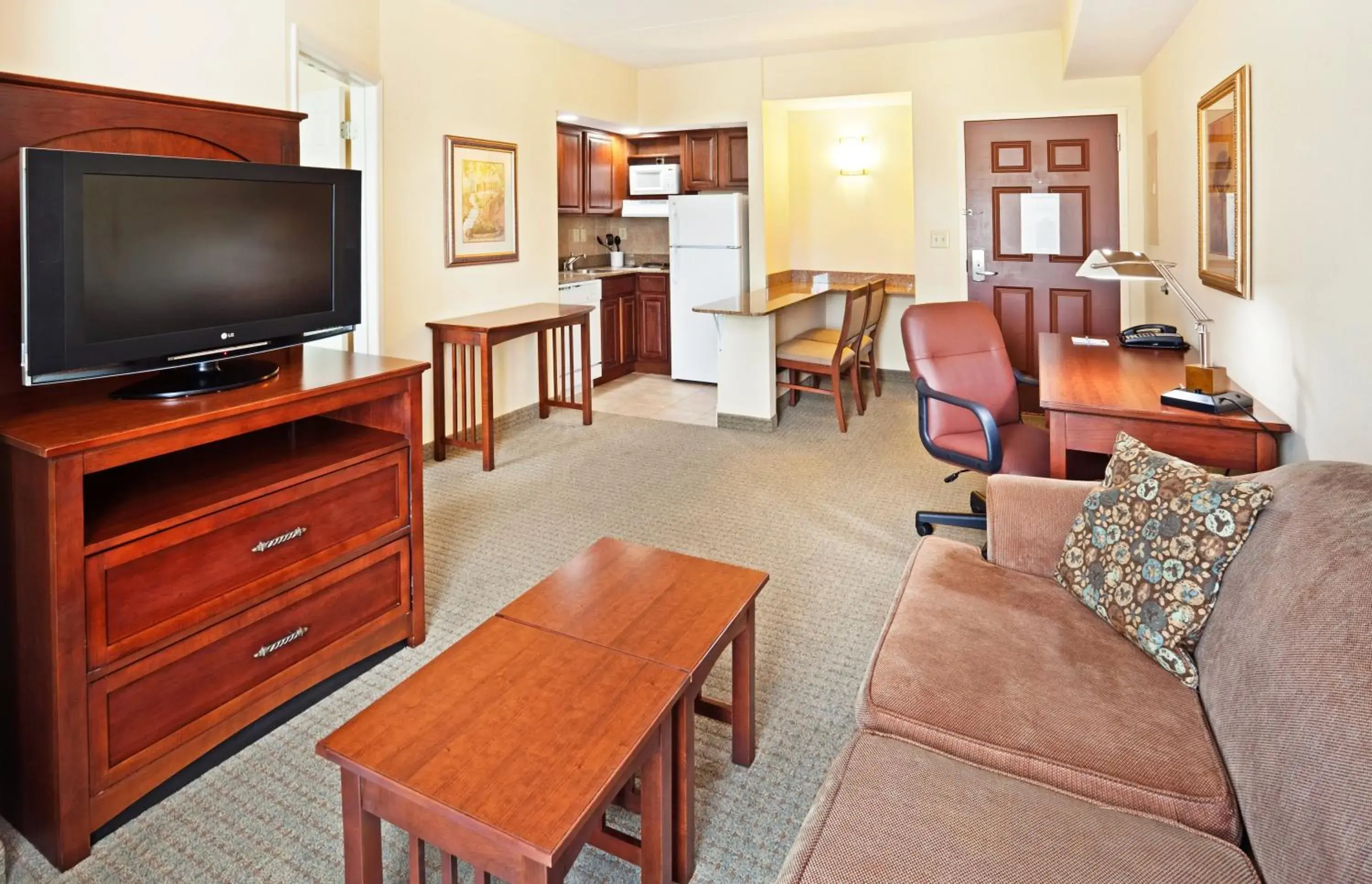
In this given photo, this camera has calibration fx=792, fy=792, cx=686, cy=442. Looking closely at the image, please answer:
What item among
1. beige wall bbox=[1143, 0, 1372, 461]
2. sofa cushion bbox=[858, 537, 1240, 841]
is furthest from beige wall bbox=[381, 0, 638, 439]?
beige wall bbox=[1143, 0, 1372, 461]

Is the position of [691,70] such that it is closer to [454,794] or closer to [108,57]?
[108,57]

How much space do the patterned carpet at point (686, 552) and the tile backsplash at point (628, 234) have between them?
219cm

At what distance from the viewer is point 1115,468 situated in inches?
74.5

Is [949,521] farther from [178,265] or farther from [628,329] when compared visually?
[628,329]

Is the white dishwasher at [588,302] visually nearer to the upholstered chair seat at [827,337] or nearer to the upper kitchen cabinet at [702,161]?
the upper kitchen cabinet at [702,161]

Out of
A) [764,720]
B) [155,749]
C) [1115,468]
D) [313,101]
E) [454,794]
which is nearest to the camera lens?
[454,794]

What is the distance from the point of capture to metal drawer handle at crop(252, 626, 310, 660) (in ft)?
6.49

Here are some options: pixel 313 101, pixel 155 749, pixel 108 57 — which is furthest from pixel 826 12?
pixel 155 749

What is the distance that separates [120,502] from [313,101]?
3.13 m

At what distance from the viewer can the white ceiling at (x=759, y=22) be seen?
447 centimetres

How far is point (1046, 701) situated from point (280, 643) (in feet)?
5.88

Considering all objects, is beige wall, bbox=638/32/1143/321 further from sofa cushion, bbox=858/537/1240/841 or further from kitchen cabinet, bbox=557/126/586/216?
sofa cushion, bbox=858/537/1240/841

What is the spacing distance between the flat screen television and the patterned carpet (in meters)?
0.98

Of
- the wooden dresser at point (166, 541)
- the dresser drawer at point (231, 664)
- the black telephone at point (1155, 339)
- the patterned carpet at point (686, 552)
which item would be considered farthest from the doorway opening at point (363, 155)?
the black telephone at point (1155, 339)
